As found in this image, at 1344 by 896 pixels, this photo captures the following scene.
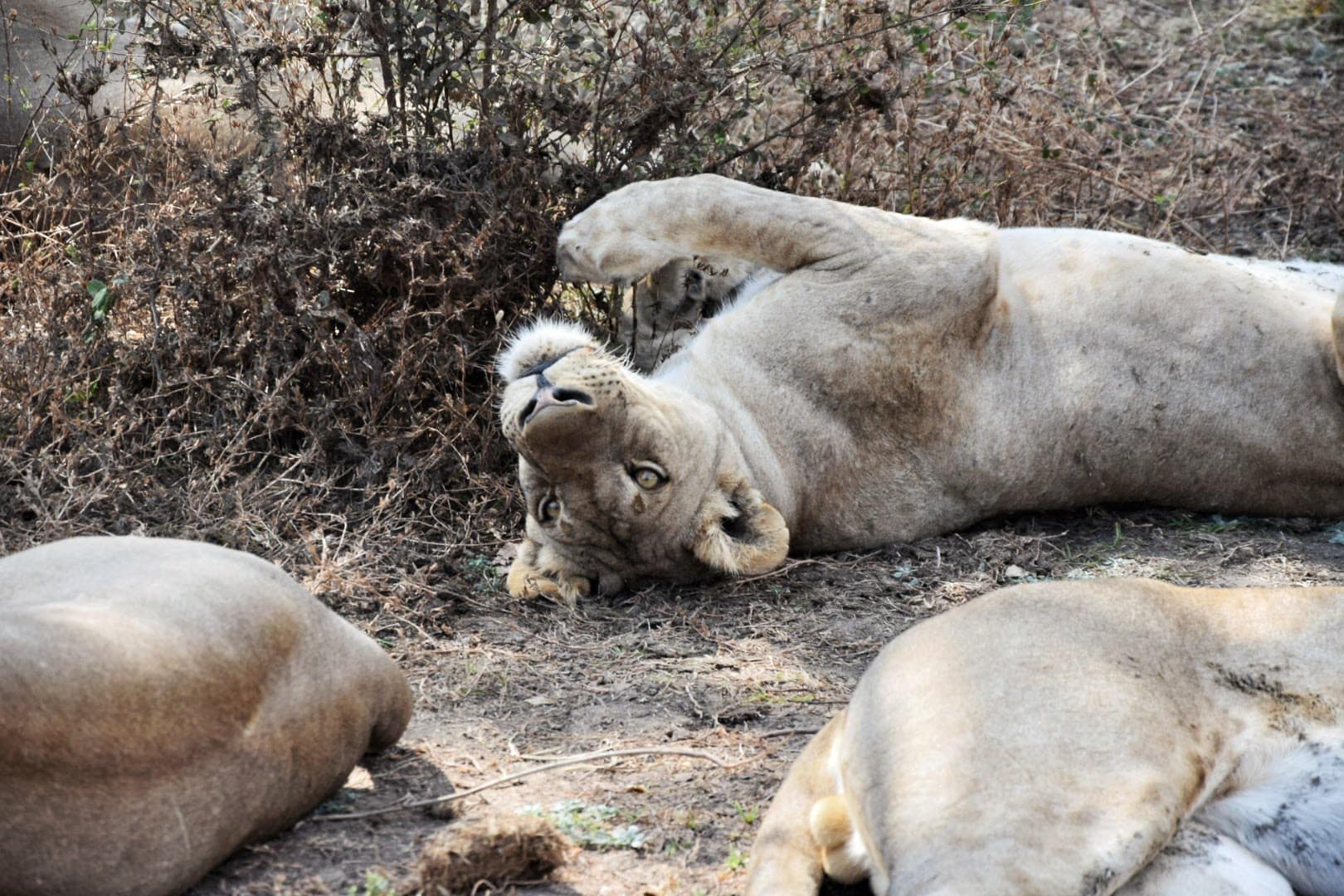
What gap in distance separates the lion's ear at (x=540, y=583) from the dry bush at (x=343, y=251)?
143 mm

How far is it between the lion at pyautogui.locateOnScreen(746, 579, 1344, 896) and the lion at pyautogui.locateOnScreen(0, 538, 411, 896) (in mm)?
993

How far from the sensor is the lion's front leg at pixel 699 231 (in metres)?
5.48

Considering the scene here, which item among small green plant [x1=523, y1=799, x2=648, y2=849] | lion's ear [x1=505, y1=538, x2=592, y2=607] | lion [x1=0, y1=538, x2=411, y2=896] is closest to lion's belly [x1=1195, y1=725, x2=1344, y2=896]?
small green plant [x1=523, y1=799, x2=648, y2=849]

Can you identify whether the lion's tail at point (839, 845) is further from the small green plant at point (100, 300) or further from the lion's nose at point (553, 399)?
the small green plant at point (100, 300)

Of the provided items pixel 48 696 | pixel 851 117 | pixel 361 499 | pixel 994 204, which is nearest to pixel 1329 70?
pixel 994 204

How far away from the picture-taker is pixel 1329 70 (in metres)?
9.04

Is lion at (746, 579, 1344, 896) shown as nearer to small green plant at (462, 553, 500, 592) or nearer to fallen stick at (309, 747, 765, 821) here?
fallen stick at (309, 747, 765, 821)

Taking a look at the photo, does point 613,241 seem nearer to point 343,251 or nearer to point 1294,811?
point 343,251

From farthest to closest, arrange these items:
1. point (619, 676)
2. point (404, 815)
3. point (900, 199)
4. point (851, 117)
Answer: point (900, 199) → point (851, 117) → point (619, 676) → point (404, 815)

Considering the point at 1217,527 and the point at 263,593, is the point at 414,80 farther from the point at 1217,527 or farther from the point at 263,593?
the point at 1217,527

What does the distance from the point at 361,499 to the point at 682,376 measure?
1193 mm

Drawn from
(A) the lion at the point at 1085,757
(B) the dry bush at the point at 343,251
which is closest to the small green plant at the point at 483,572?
(B) the dry bush at the point at 343,251

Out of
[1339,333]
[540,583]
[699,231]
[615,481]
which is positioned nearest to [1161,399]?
[1339,333]

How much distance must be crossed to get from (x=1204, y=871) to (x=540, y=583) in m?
2.53
